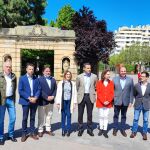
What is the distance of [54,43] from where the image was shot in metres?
28.5

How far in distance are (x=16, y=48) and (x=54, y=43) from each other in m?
2.87

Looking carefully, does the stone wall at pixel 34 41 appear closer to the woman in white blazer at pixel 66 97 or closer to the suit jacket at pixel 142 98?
the woman in white blazer at pixel 66 97

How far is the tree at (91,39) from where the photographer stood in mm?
29605

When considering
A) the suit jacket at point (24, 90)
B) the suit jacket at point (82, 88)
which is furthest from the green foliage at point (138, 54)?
the suit jacket at point (24, 90)

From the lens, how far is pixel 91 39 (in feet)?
98.9

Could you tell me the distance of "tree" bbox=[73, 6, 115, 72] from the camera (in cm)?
2960

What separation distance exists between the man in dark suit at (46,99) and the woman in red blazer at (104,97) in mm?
1215

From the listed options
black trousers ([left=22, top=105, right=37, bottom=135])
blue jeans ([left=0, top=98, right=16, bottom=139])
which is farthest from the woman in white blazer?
blue jeans ([left=0, top=98, right=16, bottom=139])

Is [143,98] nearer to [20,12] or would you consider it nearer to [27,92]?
[27,92]

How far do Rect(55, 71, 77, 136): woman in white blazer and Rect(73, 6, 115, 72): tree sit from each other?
737 inches

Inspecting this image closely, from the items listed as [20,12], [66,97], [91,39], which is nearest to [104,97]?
[66,97]

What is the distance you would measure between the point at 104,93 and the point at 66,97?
3.35 feet

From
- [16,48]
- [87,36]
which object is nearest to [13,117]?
[16,48]

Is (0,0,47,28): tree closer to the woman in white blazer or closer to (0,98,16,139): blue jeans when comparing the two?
the woman in white blazer
